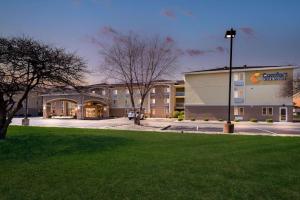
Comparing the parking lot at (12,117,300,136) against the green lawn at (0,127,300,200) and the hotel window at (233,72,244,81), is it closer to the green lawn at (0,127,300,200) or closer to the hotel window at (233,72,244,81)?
the hotel window at (233,72,244,81)

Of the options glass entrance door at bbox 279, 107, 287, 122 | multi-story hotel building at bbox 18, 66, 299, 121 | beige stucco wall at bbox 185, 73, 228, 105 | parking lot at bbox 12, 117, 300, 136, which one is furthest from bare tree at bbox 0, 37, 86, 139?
glass entrance door at bbox 279, 107, 287, 122

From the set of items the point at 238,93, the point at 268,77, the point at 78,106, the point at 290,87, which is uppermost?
the point at 268,77

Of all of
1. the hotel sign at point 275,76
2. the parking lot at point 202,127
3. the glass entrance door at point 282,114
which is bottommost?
the parking lot at point 202,127

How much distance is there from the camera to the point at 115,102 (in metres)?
62.5

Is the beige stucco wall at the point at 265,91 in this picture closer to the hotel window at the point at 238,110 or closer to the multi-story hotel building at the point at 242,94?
the multi-story hotel building at the point at 242,94

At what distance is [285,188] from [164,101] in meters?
52.4

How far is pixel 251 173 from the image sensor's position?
6.91m

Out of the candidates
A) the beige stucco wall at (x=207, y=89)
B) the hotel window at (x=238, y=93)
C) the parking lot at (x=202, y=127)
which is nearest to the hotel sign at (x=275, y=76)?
the hotel window at (x=238, y=93)

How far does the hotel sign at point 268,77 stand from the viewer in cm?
3944

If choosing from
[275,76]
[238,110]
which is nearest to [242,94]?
[238,110]

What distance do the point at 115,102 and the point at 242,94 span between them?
32989 millimetres

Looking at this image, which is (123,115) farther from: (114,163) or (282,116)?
(114,163)

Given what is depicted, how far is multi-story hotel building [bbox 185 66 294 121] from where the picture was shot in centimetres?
3953

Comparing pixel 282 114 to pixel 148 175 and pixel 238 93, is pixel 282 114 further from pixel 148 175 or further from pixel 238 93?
pixel 148 175
